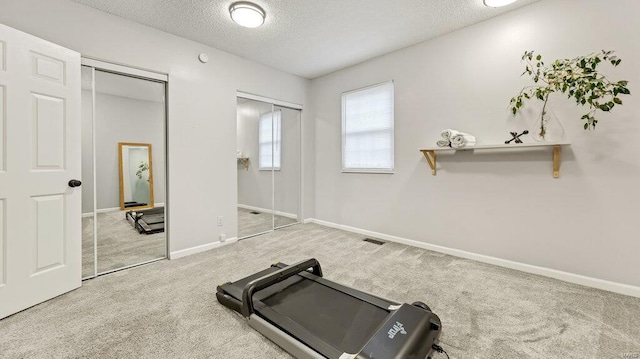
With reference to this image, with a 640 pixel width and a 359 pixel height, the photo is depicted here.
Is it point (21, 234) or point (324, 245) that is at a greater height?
point (21, 234)

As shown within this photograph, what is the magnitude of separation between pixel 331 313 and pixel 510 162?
2.48m

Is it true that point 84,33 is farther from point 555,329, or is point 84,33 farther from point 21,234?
point 555,329

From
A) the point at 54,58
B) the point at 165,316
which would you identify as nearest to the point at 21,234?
the point at 165,316

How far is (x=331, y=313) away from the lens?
176cm

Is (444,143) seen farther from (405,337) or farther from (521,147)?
(405,337)

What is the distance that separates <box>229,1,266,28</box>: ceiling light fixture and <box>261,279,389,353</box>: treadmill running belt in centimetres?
266

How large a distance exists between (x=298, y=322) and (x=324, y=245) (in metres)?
1.93

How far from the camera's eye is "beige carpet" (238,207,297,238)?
3958 mm

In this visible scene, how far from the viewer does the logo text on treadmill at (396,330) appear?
4.55ft

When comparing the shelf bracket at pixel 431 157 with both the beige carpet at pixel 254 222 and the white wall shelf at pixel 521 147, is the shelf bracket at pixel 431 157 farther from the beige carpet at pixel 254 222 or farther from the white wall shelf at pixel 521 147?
→ the beige carpet at pixel 254 222

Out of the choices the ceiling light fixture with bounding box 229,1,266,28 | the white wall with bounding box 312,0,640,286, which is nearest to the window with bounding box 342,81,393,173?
the white wall with bounding box 312,0,640,286

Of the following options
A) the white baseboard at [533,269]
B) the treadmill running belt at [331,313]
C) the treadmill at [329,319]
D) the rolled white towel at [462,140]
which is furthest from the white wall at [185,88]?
the rolled white towel at [462,140]

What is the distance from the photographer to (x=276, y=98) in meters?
4.26

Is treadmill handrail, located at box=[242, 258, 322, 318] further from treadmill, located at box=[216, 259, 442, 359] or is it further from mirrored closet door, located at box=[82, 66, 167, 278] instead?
mirrored closet door, located at box=[82, 66, 167, 278]
